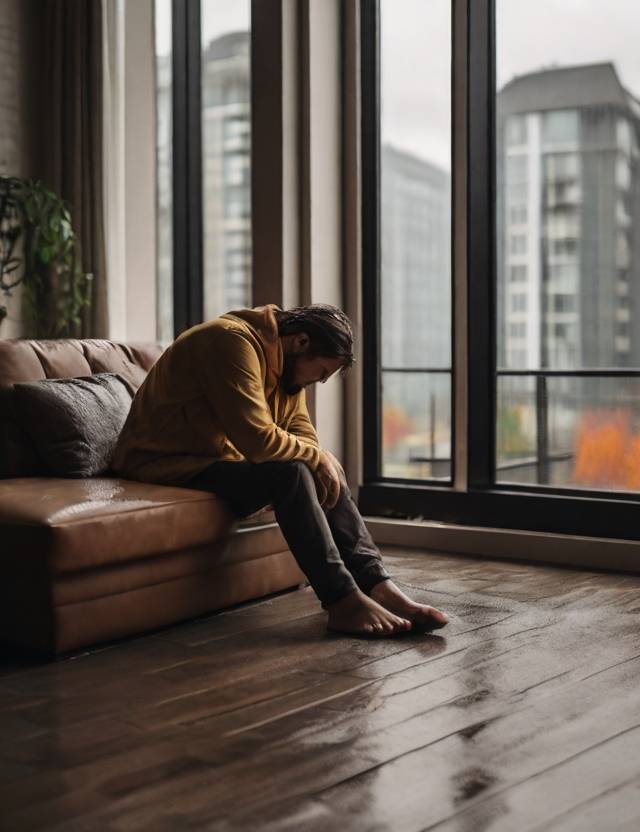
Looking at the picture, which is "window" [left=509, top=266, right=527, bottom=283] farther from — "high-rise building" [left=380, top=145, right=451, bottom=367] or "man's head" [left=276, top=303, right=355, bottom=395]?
"man's head" [left=276, top=303, right=355, bottom=395]

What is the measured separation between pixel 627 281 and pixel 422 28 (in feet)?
4.71

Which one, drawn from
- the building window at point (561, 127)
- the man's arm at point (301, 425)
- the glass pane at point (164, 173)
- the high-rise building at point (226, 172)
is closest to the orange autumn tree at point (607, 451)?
the building window at point (561, 127)

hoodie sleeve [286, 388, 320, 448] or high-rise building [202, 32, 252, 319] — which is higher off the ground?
high-rise building [202, 32, 252, 319]

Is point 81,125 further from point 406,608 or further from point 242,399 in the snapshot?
point 406,608

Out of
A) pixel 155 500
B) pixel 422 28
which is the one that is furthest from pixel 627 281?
pixel 155 500

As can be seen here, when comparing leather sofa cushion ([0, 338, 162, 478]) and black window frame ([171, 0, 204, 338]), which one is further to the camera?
black window frame ([171, 0, 204, 338])

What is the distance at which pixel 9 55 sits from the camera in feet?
17.2

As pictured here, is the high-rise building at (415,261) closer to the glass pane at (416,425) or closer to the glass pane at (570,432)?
the glass pane at (416,425)

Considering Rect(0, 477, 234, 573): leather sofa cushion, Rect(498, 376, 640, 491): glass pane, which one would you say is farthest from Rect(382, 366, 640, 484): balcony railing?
Rect(0, 477, 234, 573): leather sofa cushion

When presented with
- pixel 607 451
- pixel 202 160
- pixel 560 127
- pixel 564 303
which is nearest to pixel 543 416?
pixel 607 451

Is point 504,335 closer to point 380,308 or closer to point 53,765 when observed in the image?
point 380,308

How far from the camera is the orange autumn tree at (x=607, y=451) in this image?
4.12 metres

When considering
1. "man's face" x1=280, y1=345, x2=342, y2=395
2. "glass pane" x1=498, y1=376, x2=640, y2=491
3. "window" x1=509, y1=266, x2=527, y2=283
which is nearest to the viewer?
"man's face" x1=280, y1=345, x2=342, y2=395

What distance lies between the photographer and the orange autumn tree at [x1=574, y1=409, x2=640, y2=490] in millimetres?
4117
